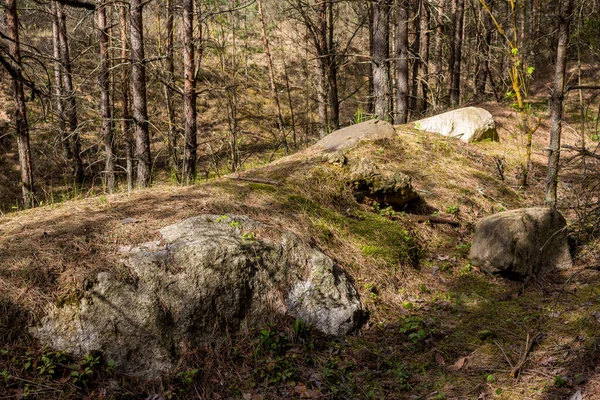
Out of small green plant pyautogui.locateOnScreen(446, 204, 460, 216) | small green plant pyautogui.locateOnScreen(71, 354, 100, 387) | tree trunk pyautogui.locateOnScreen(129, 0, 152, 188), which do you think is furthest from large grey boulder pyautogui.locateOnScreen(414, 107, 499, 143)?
small green plant pyautogui.locateOnScreen(71, 354, 100, 387)

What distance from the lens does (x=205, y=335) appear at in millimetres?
3820

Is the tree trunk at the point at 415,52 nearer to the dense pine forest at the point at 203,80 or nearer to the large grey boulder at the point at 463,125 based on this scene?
the dense pine forest at the point at 203,80

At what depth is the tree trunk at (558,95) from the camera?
5430 millimetres

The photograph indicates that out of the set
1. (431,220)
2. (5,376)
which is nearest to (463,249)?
(431,220)

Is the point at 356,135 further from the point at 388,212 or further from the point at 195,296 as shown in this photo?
the point at 195,296

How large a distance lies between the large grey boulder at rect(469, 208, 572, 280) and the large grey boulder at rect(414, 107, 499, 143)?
159 inches

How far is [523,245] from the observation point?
5.07 meters

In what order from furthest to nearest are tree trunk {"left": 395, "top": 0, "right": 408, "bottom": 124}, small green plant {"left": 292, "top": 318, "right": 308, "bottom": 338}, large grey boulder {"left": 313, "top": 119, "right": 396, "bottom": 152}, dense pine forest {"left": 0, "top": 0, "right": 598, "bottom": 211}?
tree trunk {"left": 395, "top": 0, "right": 408, "bottom": 124}
dense pine forest {"left": 0, "top": 0, "right": 598, "bottom": 211}
large grey boulder {"left": 313, "top": 119, "right": 396, "bottom": 152}
small green plant {"left": 292, "top": 318, "right": 308, "bottom": 338}

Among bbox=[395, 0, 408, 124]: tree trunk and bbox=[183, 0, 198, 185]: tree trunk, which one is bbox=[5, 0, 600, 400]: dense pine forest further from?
bbox=[395, 0, 408, 124]: tree trunk

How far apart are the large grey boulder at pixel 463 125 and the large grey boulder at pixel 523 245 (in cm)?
405

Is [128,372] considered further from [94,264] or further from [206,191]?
[206,191]

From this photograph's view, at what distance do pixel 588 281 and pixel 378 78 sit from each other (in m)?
4.95

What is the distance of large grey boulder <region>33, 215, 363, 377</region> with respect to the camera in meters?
3.50

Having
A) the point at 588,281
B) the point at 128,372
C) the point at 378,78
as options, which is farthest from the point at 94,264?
the point at 378,78
